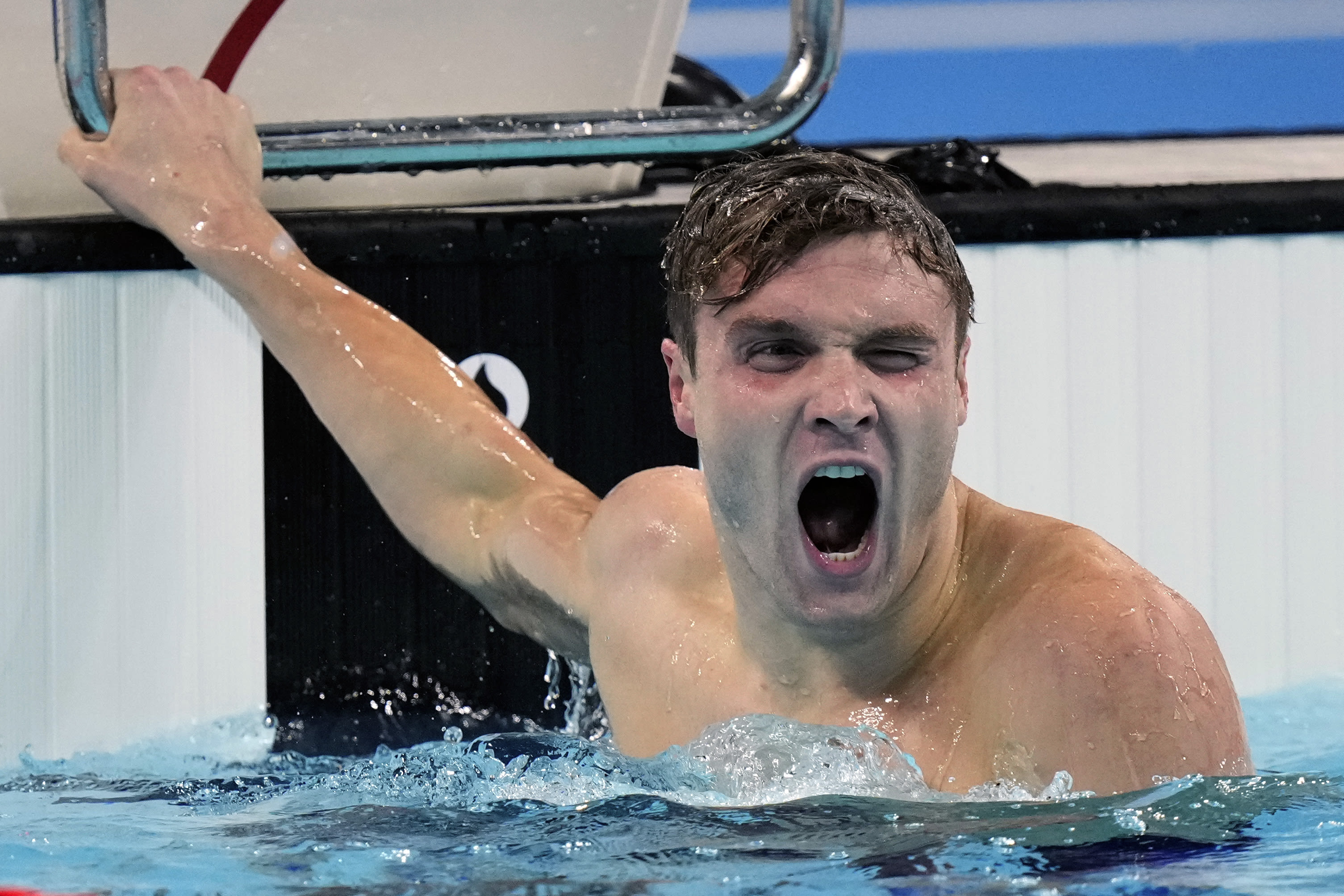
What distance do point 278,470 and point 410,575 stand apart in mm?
242

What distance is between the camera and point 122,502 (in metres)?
2.15

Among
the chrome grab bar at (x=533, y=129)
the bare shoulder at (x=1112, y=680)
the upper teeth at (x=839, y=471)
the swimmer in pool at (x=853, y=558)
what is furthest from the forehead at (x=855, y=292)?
the chrome grab bar at (x=533, y=129)

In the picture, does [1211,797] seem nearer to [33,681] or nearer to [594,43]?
[594,43]

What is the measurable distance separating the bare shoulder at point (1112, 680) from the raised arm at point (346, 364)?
2.31 ft

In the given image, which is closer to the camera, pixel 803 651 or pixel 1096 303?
pixel 803 651

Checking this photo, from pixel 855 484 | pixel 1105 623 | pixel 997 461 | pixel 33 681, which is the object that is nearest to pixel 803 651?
pixel 855 484

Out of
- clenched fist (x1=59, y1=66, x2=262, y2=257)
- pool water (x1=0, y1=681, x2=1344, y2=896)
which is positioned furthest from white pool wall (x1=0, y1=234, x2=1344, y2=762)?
pool water (x1=0, y1=681, x2=1344, y2=896)

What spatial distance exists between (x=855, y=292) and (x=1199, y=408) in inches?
37.4

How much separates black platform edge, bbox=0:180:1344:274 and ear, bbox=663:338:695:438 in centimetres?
54

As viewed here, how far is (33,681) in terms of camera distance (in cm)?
217

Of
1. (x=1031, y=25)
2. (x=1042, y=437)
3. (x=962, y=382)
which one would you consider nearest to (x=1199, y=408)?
(x=1042, y=437)

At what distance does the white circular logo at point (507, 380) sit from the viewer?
2.18 m

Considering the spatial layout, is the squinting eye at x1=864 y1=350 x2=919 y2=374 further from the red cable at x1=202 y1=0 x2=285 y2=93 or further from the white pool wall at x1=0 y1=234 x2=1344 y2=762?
the red cable at x1=202 y1=0 x2=285 y2=93

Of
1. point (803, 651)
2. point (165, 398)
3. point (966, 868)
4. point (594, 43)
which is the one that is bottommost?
point (966, 868)
